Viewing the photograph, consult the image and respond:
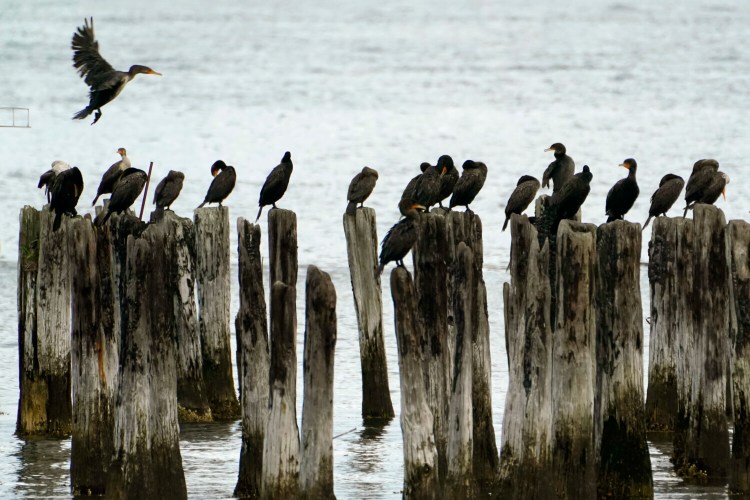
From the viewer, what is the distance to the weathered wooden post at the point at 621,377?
11.0m

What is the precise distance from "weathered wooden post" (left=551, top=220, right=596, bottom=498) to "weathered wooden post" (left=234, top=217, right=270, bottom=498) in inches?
81.1

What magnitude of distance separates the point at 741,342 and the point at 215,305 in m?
5.67

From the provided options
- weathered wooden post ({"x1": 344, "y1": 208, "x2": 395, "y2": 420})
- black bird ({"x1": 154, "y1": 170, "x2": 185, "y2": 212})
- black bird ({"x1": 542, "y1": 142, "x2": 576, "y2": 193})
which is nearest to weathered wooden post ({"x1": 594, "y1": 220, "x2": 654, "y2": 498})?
weathered wooden post ({"x1": 344, "y1": 208, "x2": 395, "y2": 420})

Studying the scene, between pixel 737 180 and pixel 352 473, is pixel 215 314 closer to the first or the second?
pixel 352 473

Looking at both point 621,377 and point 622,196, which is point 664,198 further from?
point 621,377

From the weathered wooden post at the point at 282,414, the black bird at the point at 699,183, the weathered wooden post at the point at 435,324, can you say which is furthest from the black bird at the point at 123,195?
the black bird at the point at 699,183

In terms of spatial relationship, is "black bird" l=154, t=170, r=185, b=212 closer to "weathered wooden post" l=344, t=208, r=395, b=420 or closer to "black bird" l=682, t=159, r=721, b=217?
"weathered wooden post" l=344, t=208, r=395, b=420

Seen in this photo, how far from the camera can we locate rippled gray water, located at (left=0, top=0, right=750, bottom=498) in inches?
722

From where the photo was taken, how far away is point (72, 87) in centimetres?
7138

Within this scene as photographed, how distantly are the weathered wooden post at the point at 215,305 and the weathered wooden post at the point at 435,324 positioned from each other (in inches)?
153

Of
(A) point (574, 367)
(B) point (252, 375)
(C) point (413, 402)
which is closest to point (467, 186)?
(B) point (252, 375)

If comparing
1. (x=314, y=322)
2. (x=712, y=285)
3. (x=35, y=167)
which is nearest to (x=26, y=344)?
(x=314, y=322)

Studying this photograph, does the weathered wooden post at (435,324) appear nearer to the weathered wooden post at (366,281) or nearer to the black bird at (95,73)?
the weathered wooden post at (366,281)

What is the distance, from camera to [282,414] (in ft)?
33.2
